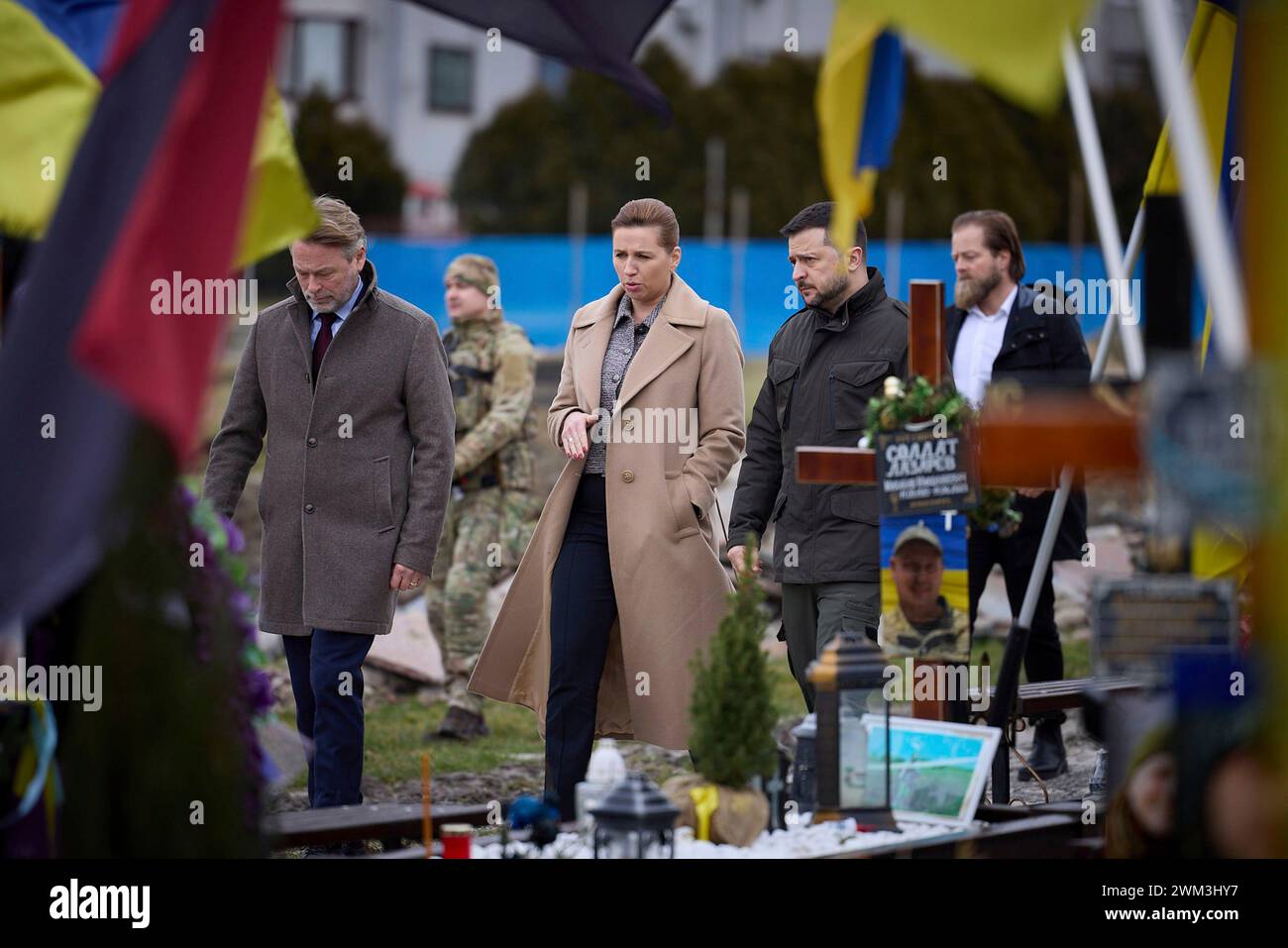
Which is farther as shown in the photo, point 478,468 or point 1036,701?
point 478,468

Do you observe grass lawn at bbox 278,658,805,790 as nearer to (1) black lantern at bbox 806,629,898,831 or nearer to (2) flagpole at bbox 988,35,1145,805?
(2) flagpole at bbox 988,35,1145,805

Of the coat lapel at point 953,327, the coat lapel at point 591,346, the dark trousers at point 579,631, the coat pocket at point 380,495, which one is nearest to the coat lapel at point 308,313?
the coat pocket at point 380,495

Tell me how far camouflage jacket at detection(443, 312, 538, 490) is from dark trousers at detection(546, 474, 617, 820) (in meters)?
2.33

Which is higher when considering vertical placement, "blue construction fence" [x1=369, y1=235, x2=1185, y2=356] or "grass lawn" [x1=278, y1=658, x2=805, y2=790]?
"blue construction fence" [x1=369, y1=235, x2=1185, y2=356]

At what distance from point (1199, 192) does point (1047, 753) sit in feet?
16.0

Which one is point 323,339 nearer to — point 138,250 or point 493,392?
point 493,392

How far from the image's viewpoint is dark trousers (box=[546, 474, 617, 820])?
21.7 ft

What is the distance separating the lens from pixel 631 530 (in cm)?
662

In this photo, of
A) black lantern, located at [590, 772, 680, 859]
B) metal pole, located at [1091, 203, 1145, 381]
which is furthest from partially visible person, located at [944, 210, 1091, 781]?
→ black lantern, located at [590, 772, 680, 859]

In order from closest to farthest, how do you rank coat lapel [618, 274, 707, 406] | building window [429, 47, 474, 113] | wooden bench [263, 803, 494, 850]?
wooden bench [263, 803, 494, 850] < coat lapel [618, 274, 707, 406] < building window [429, 47, 474, 113]

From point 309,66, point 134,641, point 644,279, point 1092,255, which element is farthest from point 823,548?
point 309,66

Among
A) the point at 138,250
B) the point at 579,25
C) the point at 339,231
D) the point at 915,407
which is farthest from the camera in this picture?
the point at 339,231

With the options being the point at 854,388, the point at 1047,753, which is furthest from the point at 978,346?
A: the point at 1047,753

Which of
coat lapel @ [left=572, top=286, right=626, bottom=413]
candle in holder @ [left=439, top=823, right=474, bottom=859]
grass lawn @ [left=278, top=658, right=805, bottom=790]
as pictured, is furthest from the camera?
grass lawn @ [left=278, top=658, right=805, bottom=790]
